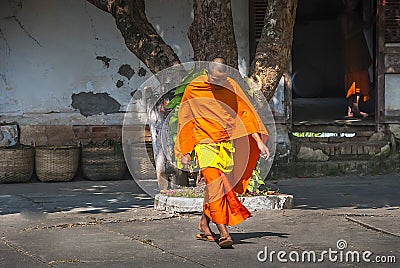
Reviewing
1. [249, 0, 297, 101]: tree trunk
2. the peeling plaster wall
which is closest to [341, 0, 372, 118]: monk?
the peeling plaster wall

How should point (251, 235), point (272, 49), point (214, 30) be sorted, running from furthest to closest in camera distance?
point (272, 49) < point (214, 30) < point (251, 235)

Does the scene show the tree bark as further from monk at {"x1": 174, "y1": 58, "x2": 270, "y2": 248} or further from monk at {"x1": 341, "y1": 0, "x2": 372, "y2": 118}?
monk at {"x1": 341, "y1": 0, "x2": 372, "y2": 118}

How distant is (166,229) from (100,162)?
11.9 feet

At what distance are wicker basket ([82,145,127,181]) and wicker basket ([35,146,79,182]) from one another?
19 centimetres

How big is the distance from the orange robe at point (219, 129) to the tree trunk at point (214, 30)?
1539 millimetres

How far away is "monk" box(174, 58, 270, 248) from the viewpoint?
274 inches

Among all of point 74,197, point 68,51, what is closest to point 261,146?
point 74,197

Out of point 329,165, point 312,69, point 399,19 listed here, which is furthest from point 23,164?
point 312,69

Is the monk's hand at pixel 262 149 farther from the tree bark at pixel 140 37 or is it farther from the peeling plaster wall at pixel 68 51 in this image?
the peeling plaster wall at pixel 68 51

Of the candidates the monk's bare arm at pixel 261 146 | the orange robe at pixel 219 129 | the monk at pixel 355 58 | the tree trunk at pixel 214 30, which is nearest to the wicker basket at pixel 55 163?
the tree trunk at pixel 214 30

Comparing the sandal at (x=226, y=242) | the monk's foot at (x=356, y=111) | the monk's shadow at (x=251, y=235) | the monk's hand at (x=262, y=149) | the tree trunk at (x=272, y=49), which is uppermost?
the tree trunk at (x=272, y=49)

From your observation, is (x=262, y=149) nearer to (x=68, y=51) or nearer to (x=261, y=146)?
(x=261, y=146)

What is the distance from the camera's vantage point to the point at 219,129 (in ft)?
23.2

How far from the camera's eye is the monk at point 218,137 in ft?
22.8
